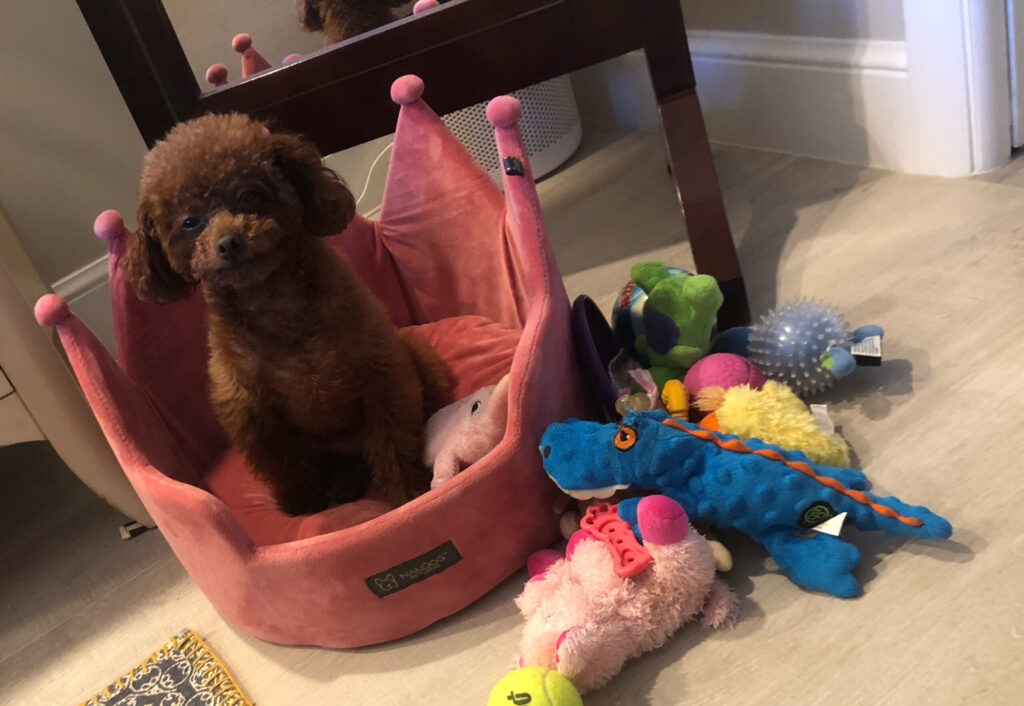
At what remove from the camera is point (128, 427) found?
120 cm

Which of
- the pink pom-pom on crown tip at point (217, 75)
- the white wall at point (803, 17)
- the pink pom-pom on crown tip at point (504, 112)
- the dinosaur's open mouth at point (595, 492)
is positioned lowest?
the dinosaur's open mouth at point (595, 492)

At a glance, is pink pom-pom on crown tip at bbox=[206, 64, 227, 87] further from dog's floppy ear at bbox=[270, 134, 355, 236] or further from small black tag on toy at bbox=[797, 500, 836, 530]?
small black tag on toy at bbox=[797, 500, 836, 530]

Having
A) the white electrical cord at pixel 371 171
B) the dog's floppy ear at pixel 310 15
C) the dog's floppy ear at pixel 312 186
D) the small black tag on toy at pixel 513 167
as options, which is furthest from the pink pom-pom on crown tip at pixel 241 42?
the small black tag on toy at pixel 513 167

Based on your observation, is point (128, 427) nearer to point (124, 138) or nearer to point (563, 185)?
point (124, 138)

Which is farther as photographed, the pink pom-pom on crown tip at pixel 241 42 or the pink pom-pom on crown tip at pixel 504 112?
the pink pom-pom on crown tip at pixel 241 42

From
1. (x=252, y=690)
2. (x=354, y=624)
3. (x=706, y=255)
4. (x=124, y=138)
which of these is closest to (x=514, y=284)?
(x=706, y=255)

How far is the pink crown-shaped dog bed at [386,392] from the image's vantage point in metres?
1.07

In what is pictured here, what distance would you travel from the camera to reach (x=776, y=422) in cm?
111

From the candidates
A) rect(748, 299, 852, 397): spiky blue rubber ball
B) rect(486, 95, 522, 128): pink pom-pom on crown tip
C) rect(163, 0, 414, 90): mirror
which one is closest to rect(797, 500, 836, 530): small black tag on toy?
rect(748, 299, 852, 397): spiky blue rubber ball

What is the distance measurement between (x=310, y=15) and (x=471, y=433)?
897 mm

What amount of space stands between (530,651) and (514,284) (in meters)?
0.66

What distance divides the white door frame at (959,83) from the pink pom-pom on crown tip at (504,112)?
2.61 ft

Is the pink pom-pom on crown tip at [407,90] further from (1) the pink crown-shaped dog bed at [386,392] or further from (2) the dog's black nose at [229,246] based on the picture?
(2) the dog's black nose at [229,246]

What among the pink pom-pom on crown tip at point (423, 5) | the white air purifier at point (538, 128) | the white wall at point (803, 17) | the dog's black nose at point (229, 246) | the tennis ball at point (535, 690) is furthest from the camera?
the white air purifier at point (538, 128)
